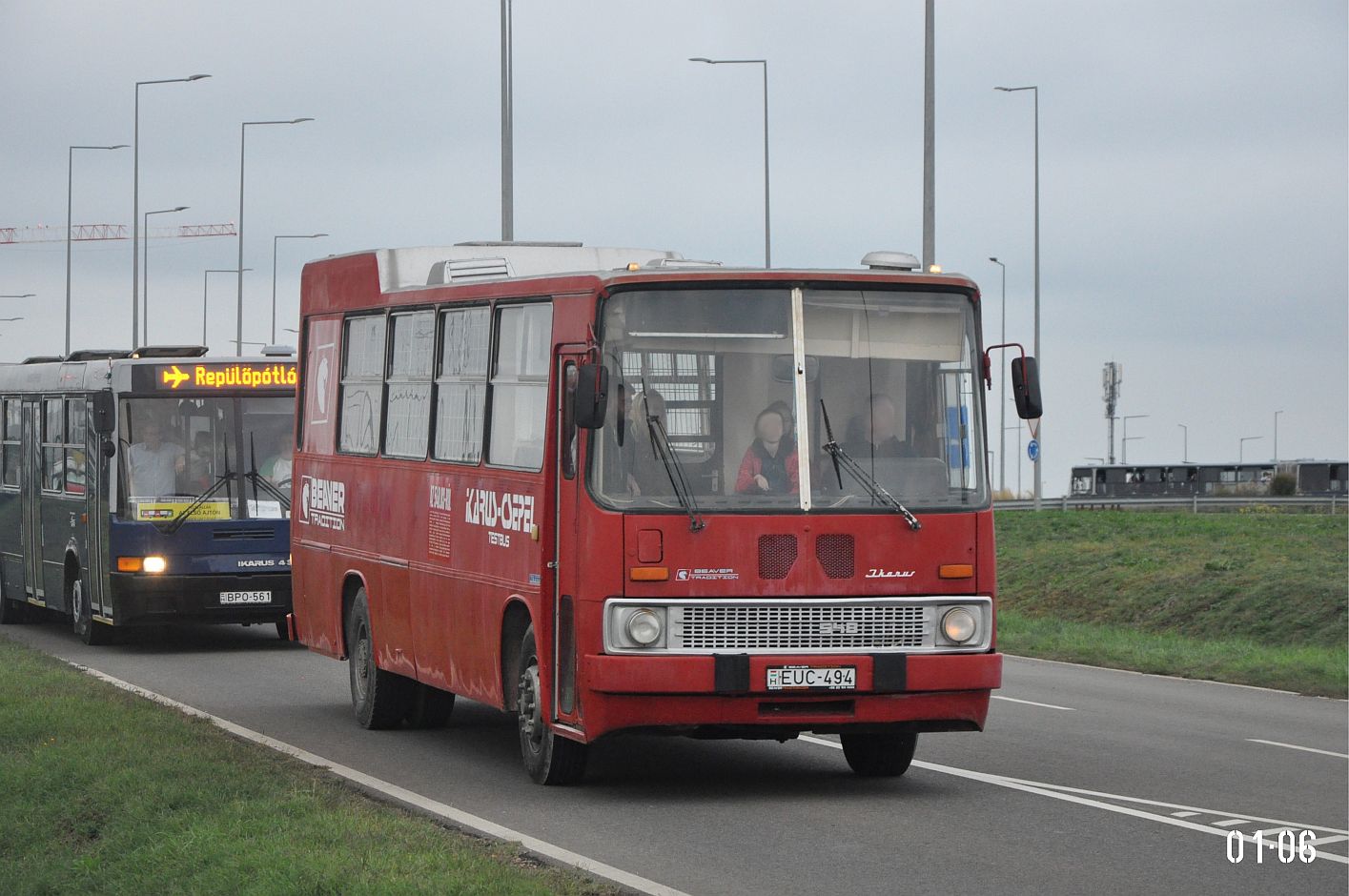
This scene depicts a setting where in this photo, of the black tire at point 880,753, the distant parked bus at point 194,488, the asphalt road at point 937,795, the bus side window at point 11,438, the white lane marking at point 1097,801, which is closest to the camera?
the asphalt road at point 937,795

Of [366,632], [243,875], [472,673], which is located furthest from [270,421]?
[243,875]

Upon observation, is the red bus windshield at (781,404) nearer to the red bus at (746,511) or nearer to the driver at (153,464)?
the red bus at (746,511)

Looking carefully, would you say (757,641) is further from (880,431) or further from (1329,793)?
(1329,793)

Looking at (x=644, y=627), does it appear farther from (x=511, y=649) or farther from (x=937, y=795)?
(x=937, y=795)

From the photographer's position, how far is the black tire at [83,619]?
2491 cm

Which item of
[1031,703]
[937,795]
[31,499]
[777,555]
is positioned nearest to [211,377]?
[31,499]

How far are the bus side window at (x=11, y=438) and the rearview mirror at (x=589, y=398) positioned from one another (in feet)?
57.9

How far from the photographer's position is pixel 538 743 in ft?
43.1

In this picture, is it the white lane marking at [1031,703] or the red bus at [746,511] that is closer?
the red bus at [746,511]

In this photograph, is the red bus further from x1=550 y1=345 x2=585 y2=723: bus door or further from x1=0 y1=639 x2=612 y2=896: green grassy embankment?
x1=0 y1=639 x2=612 y2=896: green grassy embankment

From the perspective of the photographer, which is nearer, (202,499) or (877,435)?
(877,435)

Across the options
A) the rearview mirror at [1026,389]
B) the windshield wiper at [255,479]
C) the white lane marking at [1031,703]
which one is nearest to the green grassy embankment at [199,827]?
the rearview mirror at [1026,389]
